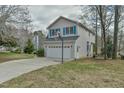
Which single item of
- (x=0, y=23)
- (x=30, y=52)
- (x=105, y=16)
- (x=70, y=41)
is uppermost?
(x=105, y=16)

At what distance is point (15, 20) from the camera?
18.3 meters

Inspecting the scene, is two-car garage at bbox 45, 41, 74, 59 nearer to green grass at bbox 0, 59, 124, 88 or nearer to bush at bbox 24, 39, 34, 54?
green grass at bbox 0, 59, 124, 88

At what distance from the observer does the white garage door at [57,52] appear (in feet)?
68.5

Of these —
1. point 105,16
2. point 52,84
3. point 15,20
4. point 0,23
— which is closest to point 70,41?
point 105,16

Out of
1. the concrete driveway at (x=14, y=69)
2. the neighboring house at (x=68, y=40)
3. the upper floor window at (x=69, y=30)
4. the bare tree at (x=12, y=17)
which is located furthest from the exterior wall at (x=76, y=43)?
the concrete driveway at (x=14, y=69)

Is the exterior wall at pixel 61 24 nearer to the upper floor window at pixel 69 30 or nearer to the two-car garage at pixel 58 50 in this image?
the upper floor window at pixel 69 30

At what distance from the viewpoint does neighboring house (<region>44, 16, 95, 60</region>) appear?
2073 cm

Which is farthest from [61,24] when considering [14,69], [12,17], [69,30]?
[14,69]

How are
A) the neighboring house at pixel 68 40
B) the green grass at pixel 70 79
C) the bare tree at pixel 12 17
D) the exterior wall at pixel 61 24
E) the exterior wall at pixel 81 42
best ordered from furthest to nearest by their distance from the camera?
the exterior wall at pixel 61 24
the exterior wall at pixel 81 42
the neighboring house at pixel 68 40
the bare tree at pixel 12 17
the green grass at pixel 70 79

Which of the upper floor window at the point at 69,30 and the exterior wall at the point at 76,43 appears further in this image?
the upper floor window at the point at 69,30

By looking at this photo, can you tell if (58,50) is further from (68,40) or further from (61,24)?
(61,24)

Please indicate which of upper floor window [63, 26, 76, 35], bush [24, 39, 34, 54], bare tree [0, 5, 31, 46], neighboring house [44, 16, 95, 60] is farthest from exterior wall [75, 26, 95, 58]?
bush [24, 39, 34, 54]
